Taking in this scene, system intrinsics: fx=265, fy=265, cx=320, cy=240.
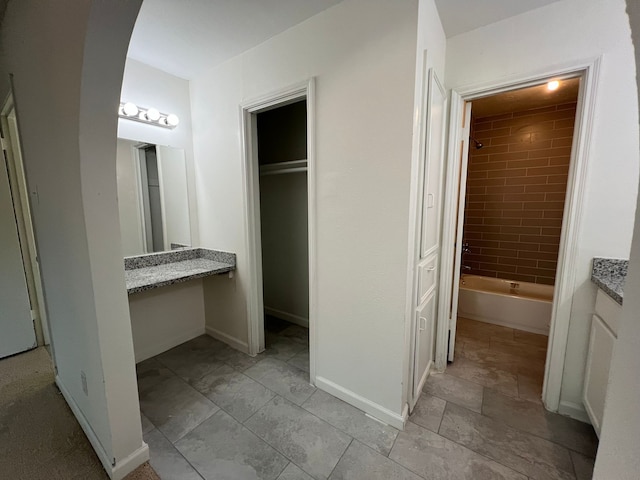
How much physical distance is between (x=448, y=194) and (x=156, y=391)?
2.59m

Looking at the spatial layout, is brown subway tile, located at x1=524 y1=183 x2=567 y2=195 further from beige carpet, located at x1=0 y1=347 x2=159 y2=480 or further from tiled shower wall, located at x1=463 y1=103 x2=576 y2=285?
beige carpet, located at x1=0 y1=347 x2=159 y2=480

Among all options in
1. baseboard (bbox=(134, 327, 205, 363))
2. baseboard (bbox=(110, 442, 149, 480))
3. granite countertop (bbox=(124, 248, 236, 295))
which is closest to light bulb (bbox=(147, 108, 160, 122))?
granite countertop (bbox=(124, 248, 236, 295))

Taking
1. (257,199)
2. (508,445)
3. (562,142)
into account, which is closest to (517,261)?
(562,142)

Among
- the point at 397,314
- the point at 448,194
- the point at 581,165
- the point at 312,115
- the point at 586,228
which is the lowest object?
the point at 397,314

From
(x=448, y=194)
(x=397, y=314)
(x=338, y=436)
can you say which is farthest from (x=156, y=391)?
(x=448, y=194)

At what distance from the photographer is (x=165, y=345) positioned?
8.21ft

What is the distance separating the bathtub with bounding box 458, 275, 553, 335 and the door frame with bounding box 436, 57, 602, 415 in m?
1.22

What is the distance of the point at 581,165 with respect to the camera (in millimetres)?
1539

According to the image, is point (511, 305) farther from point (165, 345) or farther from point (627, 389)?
point (165, 345)

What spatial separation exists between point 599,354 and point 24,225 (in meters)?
4.35

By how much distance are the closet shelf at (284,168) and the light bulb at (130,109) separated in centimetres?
120

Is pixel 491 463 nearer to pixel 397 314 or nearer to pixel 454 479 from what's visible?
pixel 454 479

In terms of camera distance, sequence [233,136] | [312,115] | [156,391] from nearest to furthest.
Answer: [312,115] → [156,391] → [233,136]

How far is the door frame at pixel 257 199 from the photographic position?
175 cm
